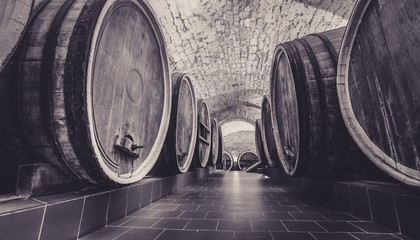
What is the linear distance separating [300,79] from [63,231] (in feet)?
7.41

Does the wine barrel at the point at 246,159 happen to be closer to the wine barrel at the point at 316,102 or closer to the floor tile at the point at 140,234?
the wine barrel at the point at 316,102

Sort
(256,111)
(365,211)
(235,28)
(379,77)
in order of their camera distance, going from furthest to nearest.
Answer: (256,111)
(235,28)
(365,211)
(379,77)

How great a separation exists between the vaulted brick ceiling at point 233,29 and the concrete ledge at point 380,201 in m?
5.06

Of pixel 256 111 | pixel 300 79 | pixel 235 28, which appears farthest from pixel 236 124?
pixel 300 79

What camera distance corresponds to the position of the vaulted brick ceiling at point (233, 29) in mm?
5969

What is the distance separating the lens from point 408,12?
1.08 m

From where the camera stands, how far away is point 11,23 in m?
0.79

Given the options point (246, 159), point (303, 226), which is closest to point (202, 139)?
point (303, 226)

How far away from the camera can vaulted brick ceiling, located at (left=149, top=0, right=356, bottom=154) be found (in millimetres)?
5969

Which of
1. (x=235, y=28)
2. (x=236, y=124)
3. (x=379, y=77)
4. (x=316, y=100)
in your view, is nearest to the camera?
(x=379, y=77)

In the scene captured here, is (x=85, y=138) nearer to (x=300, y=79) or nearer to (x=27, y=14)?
(x=27, y=14)

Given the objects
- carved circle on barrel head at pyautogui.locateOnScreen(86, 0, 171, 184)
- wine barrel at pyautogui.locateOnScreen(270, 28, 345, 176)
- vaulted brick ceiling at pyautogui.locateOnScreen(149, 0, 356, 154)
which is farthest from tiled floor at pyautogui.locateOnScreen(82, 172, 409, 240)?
vaulted brick ceiling at pyautogui.locateOnScreen(149, 0, 356, 154)

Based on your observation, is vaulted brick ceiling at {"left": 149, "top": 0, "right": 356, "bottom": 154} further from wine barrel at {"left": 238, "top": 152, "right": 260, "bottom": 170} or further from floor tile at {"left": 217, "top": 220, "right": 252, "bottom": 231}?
floor tile at {"left": 217, "top": 220, "right": 252, "bottom": 231}

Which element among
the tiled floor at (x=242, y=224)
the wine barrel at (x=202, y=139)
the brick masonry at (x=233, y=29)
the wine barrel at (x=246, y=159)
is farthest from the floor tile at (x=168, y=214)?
the wine barrel at (x=246, y=159)
